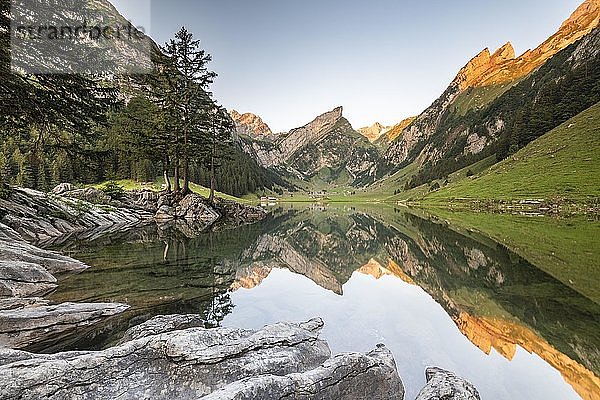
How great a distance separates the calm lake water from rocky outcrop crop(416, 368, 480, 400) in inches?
34.6

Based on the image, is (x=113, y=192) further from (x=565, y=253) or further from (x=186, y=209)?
(x=565, y=253)

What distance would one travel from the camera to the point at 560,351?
9906mm

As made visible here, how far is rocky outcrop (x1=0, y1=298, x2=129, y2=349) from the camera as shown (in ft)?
30.9

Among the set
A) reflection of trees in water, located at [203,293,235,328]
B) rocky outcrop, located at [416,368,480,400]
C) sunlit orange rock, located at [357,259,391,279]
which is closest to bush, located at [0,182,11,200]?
reflection of trees in water, located at [203,293,235,328]

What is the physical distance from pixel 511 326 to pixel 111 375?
1196 cm

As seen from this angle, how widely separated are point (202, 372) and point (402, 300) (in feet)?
37.8

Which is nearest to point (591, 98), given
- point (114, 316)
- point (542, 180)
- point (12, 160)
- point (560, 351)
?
point (542, 180)

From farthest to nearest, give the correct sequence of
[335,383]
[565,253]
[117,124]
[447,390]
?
[117,124] → [565,253] → [447,390] → [335,383]

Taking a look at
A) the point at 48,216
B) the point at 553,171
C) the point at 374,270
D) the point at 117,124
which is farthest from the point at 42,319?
the point at 553,171

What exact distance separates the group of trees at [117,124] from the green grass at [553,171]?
6902cm

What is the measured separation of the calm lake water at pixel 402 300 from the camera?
367 inches

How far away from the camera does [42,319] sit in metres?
10.3

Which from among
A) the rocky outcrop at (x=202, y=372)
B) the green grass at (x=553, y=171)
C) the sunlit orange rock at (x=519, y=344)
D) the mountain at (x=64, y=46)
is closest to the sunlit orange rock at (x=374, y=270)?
the sunlit orange rock at (x=519, y=344)

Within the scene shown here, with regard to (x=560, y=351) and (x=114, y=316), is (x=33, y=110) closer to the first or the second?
(x=114, y=316)
